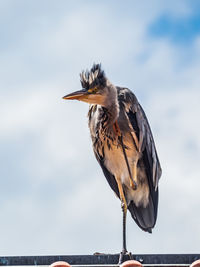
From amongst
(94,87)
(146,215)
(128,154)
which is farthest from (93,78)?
(146,215)

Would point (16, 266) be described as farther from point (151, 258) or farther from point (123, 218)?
point (123, 218)

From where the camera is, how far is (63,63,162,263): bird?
17.3ft

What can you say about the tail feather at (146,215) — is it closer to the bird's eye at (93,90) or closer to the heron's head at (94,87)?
the heron's head at (94,87)

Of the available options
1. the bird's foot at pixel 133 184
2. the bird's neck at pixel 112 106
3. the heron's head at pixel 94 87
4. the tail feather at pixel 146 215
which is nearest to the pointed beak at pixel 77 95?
the heron's head at pixel 94 87

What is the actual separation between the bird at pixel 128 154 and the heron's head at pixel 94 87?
0.09m

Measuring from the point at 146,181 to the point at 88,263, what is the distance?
2.60 m

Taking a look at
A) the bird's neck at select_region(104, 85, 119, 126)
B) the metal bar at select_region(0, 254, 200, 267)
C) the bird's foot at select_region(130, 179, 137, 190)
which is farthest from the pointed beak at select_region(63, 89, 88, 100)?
the metal bar at select_region(0, 254, 200, 267)

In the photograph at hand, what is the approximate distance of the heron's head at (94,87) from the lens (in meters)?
4.79

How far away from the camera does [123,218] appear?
550 cm

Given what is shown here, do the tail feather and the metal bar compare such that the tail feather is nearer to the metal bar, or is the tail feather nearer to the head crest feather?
the head crest feather

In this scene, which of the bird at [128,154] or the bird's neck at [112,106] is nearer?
the bird's neck at [112,106]

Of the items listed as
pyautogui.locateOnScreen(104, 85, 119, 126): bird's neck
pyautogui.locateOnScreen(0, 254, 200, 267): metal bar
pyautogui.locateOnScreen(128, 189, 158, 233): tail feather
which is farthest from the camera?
pyautogui.locateOnScreen(128, 189, 158, 233): tail feather

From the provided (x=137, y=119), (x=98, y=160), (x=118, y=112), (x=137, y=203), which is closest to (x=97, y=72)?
(x=118, y=112)

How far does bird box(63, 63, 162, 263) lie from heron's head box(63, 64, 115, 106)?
0.09 m
